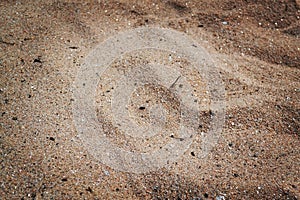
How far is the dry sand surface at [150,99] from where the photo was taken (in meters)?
1.92

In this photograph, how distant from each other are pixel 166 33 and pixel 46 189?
1099 millimetres

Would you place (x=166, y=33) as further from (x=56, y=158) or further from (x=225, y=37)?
(x=56, y=158)

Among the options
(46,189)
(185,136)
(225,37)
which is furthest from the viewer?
(225,37)

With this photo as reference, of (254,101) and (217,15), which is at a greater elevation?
(217,15)

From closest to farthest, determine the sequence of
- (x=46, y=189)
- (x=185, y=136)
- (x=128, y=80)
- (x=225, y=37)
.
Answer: (x=46, y=189) → (x=185, y=136) → (x=128, y=80) → (x=225, y=37)

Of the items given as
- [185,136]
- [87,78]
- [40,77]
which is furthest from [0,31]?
[185,136]

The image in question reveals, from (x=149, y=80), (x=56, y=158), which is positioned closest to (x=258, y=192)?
(x=149, y=80)

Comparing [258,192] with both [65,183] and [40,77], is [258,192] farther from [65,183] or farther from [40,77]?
[40,77]

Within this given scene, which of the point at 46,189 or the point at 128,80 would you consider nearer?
the point at 46,189

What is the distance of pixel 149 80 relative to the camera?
2.18 m

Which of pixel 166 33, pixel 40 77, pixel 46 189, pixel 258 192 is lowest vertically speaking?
pixel 46 189

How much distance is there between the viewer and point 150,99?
6.98ft

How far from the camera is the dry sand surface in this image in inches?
75.7

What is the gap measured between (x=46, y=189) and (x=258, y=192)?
1.03 metres
